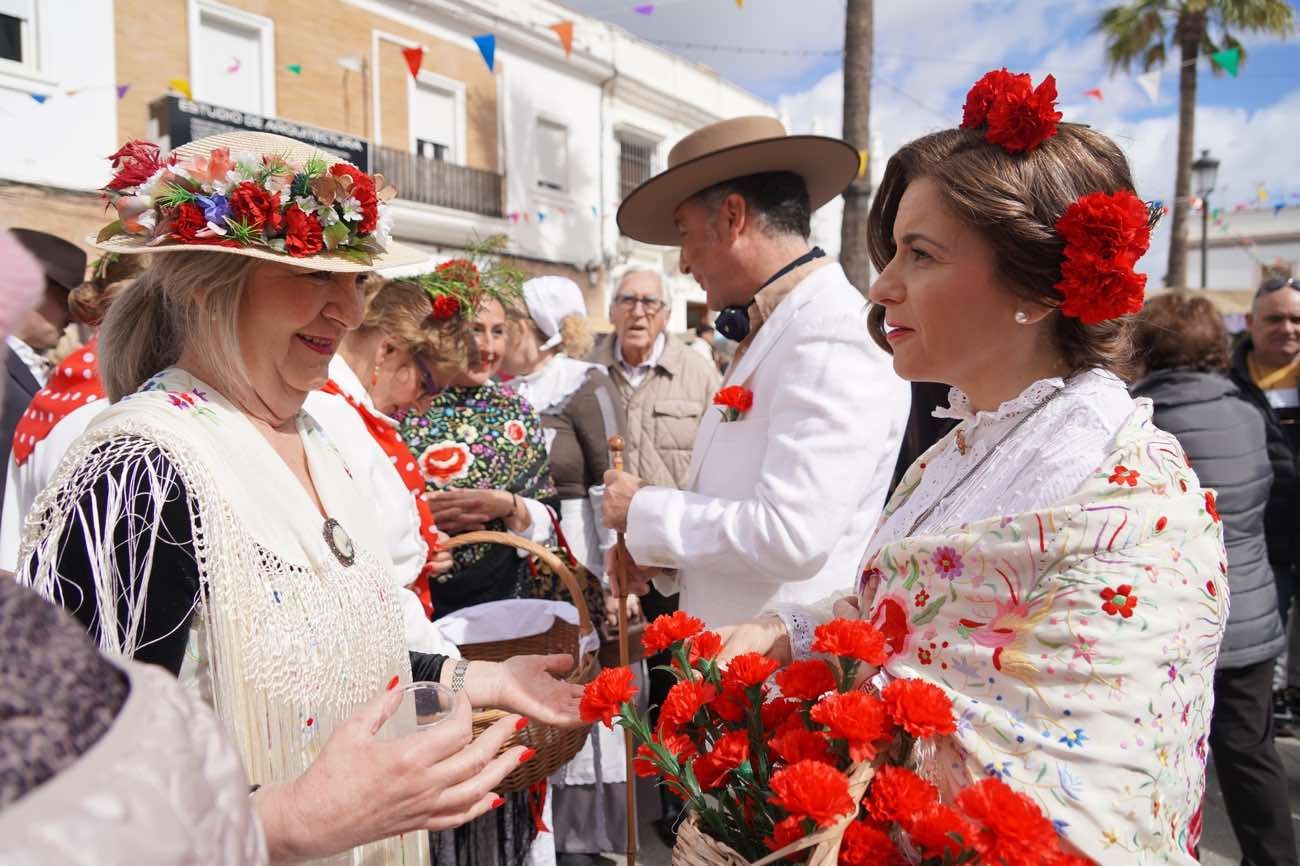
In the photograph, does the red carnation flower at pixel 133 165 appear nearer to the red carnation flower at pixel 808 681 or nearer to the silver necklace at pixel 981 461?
the red carnation flower at pixel 808 681

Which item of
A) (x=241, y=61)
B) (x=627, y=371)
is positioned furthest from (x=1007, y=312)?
(x=241, y=61)

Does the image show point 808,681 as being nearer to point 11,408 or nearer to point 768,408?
point 768,408

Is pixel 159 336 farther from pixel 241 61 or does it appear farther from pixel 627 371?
pixel 241 61

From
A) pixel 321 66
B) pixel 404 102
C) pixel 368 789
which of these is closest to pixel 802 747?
pixel 368 789

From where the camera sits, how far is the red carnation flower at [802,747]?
1111mm

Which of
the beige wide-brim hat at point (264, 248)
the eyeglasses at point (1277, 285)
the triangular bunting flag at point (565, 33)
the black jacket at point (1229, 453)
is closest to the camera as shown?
the beige wide-brim hat at point (264, 248)

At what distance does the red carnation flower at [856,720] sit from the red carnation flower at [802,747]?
0.03 metres

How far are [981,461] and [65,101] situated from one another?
42.5 feet

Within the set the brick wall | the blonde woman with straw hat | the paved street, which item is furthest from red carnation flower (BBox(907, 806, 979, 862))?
the brick wall

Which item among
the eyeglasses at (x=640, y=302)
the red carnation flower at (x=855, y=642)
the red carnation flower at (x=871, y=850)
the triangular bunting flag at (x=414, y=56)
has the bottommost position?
the red carnation flower at (x=871, y=850)

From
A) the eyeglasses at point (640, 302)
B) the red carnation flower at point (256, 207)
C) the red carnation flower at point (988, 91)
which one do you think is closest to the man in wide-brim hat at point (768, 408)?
the red carnation flower at point (988, 91)

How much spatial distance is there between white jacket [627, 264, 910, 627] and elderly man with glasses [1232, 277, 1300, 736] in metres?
3.03

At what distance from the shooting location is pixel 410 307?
3301mm

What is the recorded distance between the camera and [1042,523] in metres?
1.22
